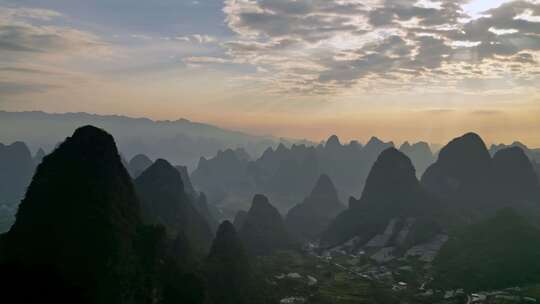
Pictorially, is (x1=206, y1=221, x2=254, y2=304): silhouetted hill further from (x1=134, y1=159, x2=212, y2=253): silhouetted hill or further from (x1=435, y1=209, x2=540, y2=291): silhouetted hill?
(x1=435, y1=209, x2=540, y2=291): silhouetted hill

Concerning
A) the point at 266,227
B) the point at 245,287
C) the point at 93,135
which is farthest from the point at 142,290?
the point at 266,227

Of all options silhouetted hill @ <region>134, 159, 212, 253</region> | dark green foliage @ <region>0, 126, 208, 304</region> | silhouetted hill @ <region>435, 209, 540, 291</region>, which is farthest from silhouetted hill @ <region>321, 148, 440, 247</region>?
dark green foliage @ <region>0, 126, 208, 304</region>

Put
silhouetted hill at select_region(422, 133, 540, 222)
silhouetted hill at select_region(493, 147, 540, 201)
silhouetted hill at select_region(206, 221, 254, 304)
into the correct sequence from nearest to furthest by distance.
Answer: silhouetted hill at select_region(206, 221, 254, 304), silhouetted hill at select_region(422, 133, 540, 222), silhouetted hill at select_region(493, 147, 540, 201)

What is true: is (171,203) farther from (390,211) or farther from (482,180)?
(482,180)

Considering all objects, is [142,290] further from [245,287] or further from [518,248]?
[518,248]

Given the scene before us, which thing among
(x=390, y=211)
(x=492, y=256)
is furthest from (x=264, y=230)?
→ (x=492, y=256)

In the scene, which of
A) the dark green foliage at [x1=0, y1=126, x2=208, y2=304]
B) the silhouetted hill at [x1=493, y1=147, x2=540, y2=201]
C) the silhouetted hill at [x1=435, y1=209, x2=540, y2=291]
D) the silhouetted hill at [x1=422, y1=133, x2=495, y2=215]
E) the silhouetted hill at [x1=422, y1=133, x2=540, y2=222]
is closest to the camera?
the dark green foliage at [x1=0, y1=126, x2=208, y2=304]
